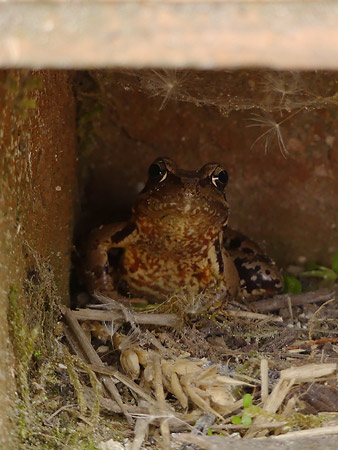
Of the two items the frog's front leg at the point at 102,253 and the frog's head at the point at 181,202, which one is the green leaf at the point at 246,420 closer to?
the frog's head at the point at 181,202

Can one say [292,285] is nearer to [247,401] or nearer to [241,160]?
[241,160]

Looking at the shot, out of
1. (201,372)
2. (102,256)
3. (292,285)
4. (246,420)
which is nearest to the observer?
(246,420)

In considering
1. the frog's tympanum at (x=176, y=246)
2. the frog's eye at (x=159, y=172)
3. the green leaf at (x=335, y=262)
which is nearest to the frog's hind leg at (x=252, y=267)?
the frog's tympanum at (x=176, y=246)

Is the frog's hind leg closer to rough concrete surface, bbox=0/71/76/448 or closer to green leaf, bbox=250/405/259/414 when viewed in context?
rough concrete surface, bbox=0/71/76/448

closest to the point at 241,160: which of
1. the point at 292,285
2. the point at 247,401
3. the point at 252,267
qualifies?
the point at 252,267

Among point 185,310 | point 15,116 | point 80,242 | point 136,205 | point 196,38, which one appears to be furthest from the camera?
point 80,242

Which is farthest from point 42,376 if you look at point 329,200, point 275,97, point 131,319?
point 329,200

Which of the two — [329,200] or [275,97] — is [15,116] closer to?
[275,97]
